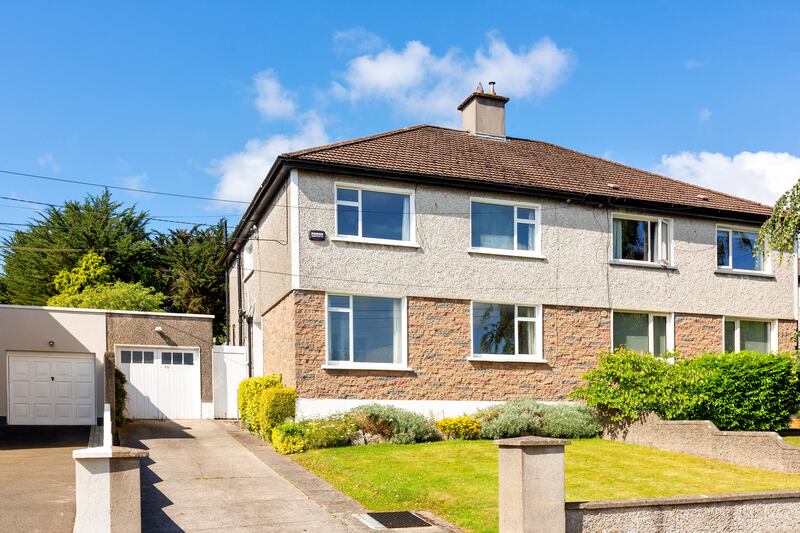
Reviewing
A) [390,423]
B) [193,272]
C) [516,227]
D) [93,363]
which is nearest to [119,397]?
[93,363]

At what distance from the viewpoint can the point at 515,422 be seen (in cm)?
1762

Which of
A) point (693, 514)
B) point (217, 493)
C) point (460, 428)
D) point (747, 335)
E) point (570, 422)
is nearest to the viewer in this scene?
point (693, 514)

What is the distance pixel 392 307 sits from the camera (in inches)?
733

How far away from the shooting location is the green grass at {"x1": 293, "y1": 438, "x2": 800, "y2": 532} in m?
11.7

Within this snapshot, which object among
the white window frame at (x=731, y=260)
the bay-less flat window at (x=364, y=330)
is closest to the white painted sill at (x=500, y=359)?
the bay-less flat window at (x=364, y=330)

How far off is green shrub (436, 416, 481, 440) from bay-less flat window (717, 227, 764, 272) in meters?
9.32

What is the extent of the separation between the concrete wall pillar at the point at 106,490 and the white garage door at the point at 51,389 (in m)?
14.8

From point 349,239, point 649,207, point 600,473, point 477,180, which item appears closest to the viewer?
point 600,473

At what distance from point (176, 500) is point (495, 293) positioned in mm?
9959

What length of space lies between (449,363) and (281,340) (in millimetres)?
4078

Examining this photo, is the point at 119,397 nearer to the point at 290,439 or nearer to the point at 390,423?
the point at 290,439

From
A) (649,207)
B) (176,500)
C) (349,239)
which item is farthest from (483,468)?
(649,207)

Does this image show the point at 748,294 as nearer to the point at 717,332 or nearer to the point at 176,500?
the point at 717,332

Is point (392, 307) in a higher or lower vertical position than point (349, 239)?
lower
